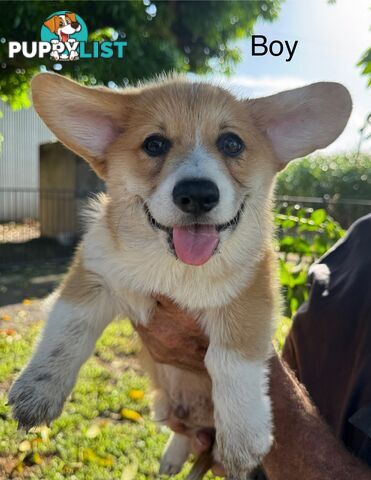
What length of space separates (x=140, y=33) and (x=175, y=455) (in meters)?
7.67

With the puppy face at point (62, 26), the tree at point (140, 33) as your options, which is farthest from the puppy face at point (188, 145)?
the tree at point (140, 33)

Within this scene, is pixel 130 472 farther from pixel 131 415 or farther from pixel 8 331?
pixel 8 331

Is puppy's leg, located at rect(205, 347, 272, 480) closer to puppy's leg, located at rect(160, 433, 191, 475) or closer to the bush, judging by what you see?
puppy's leg, located at rect(160, 433, 191, 475)

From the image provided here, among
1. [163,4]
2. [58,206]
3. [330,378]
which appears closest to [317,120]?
[330,378]

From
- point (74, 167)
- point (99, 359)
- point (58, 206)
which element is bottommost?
point (99, 359)

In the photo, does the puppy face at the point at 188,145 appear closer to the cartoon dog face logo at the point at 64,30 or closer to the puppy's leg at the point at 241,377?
the puppy's leg at the point at 241,377

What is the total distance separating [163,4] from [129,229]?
8646mm

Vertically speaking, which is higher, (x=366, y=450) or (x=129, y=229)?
(x=129, y=229)

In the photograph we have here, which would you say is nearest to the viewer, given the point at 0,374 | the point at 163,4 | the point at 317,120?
the point at 317,120

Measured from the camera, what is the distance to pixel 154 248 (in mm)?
1979

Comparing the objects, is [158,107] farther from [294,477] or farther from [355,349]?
[294,477]

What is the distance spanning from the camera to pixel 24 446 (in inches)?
122

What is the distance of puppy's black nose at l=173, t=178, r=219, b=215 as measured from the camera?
1635 mm

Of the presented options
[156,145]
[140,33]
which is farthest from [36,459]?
[140,33]
